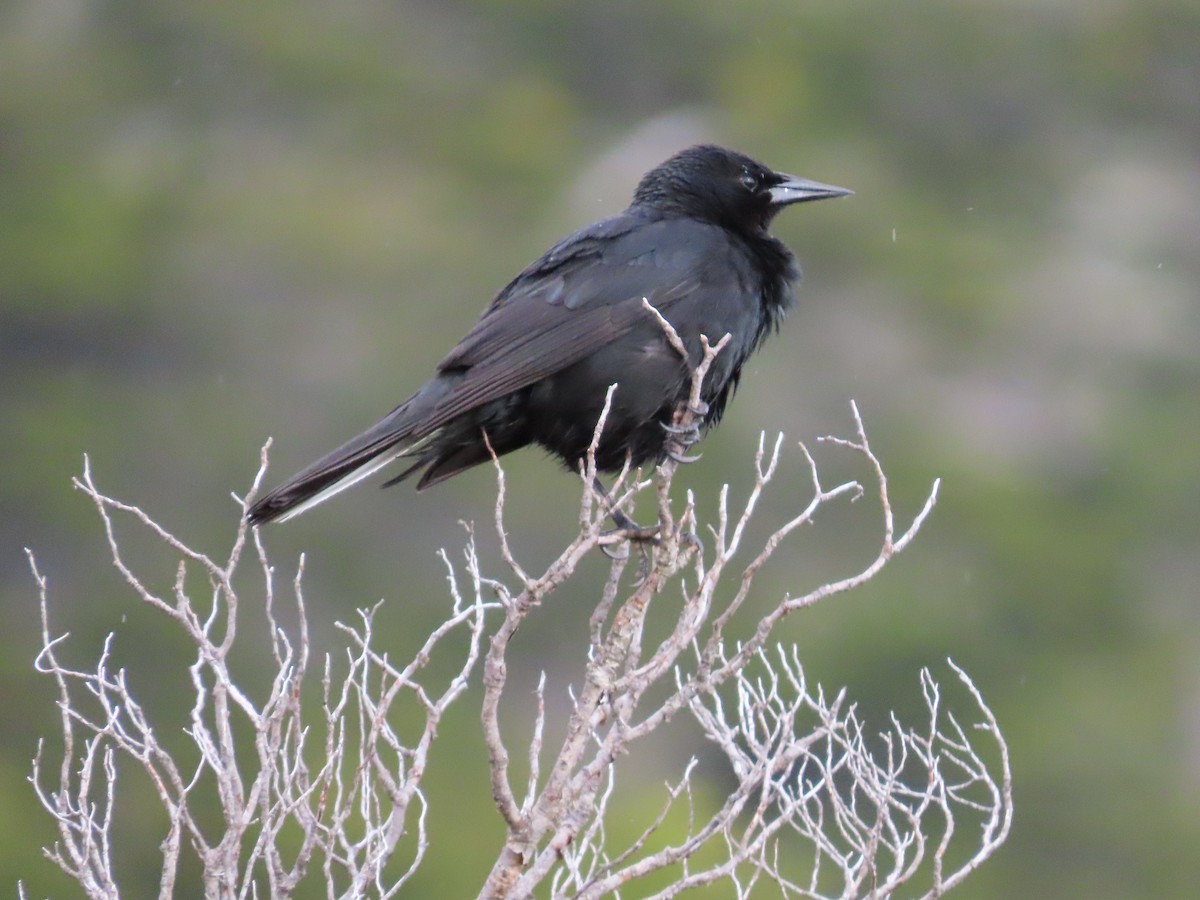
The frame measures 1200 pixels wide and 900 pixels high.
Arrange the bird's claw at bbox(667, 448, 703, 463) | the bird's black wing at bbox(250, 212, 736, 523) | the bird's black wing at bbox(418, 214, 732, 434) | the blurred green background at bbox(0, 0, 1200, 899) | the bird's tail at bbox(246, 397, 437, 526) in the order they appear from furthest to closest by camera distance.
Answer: the blurred green background at bbox(0, 0, 1200, 899) → the bird's black wing at bbox(418, 214, 732, 434) → the bird's black wing at bbox(250, 212, 736, 523) → the bird's claw at bbox(667, 448, 703, 463) → the bird's tail at bbox(246, 397, 437, 526)

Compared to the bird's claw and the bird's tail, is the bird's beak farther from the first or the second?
the bird's tail

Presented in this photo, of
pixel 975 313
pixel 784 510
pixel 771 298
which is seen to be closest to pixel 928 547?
pixel 784 510

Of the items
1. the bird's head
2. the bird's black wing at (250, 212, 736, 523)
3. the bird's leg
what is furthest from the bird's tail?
the bird's head

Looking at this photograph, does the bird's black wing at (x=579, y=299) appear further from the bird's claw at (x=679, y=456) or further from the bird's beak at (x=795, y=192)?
the bird's beak at (x=795, y=192)

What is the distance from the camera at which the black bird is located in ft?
15.5

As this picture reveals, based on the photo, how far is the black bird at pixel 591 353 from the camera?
4.73m

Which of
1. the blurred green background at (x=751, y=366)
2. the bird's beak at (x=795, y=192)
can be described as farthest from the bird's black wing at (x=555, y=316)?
the blurred green background at (x=751, y=366)

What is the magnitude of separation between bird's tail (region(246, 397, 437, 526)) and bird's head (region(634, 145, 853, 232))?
1.29 metres

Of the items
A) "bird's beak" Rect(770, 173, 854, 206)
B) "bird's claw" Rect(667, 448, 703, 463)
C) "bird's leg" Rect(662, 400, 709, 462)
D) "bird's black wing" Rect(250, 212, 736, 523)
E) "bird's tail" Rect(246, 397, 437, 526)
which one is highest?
"bird's beak" Rect(770, 173, 854, 206)

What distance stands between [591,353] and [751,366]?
1621cm

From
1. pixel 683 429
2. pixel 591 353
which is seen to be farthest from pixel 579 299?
pixel 683 429

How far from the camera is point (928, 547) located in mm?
20375

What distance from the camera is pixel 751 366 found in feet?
68.7

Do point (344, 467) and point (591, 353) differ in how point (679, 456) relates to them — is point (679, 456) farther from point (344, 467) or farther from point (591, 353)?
point (344, 467)
